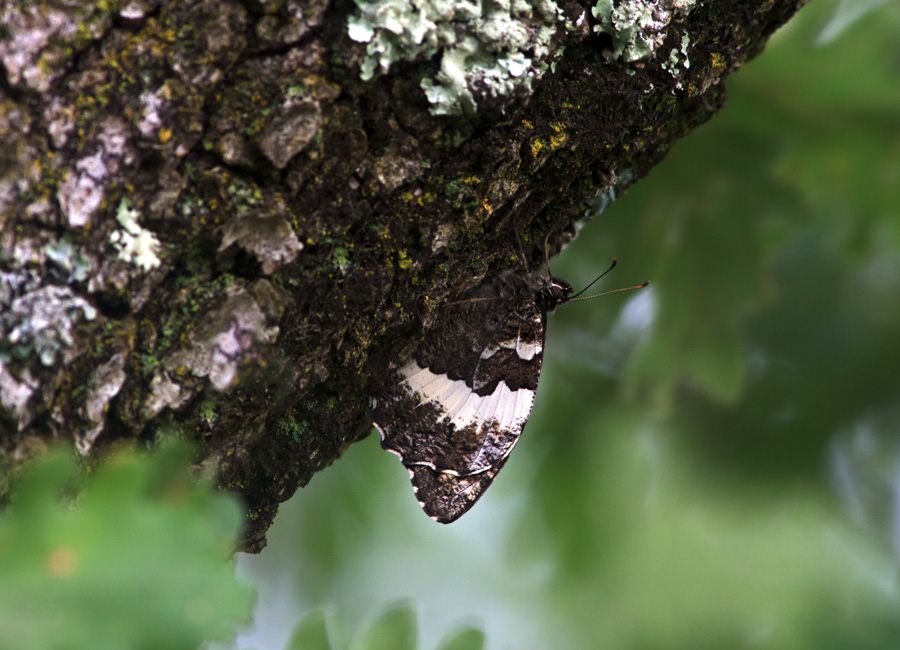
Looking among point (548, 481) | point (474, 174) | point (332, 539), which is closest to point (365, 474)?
point (332, 539)

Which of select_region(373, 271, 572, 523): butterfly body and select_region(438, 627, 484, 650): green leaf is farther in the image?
select_region(373, 271, 572, 523): butterfly body

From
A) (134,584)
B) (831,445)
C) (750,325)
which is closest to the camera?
(134,584)

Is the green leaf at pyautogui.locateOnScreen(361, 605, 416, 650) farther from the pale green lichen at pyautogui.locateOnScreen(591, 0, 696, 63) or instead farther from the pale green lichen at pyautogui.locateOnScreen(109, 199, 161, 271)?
the pale green lichen at pyautogui.locateOnScreen(591, 0, 696, 63)

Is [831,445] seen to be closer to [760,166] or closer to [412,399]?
[760,166]

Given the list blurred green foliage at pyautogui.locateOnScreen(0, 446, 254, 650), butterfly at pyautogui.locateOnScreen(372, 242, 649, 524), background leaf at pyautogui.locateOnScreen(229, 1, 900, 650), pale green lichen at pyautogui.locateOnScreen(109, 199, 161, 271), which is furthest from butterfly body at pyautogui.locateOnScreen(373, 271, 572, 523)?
background leaf at pyautogui.locateOnScreen(229, 1, 900, 650)

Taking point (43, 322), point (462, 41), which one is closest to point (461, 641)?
point (43, 322)

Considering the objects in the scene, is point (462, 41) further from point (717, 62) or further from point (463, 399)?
point (463, 399)

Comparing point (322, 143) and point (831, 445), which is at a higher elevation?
point (322, 143)
